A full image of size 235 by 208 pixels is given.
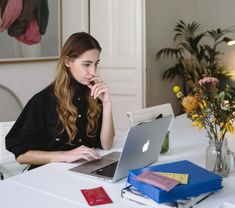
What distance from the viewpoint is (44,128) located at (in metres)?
1.84

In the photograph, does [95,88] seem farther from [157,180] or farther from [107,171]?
[157,180]

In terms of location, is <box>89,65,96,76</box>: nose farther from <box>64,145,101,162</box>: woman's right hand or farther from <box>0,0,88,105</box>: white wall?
<box>0,0,88,105</box>: white wall

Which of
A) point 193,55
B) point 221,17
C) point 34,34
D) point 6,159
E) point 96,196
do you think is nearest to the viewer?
point 96,196

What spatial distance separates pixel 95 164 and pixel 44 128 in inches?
16.6

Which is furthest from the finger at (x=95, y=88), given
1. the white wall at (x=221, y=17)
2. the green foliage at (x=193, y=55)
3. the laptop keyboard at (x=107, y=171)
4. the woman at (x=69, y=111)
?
the white wall at (x=221, y=17)

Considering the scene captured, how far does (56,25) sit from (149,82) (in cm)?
132

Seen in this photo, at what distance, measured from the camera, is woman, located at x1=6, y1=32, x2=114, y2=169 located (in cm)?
179

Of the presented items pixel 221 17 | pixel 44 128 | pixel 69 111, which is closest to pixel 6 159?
pixel 44 128

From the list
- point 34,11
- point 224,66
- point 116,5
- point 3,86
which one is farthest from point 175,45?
point 3,86

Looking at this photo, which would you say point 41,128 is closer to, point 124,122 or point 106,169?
point 106,169

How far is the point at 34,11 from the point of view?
348 cm

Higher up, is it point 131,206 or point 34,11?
point 34,11

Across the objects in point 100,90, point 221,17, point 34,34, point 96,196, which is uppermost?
point 221,17

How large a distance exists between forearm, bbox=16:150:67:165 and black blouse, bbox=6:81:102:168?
0.09ft
